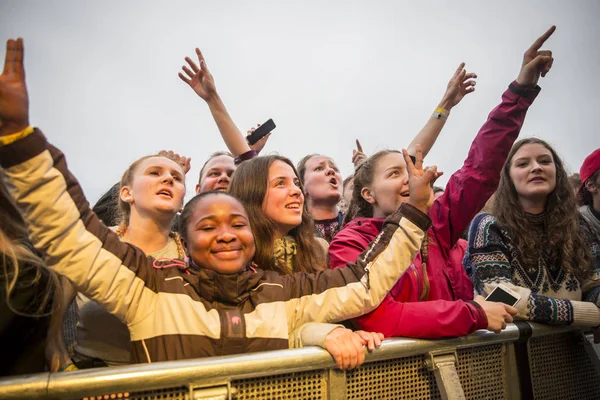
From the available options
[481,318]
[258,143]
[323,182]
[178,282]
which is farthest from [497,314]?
[258,143]

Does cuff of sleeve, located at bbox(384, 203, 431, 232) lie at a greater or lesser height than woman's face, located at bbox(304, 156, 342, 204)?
lesser

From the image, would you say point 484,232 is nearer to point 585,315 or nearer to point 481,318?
point 585,315

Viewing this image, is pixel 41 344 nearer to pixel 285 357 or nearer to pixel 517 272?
pixel 285 357

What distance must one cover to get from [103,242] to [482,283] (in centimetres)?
176

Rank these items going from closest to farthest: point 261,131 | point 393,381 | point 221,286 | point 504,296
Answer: point 393,381 → point 221,286 → point 504,296 → point 261,131

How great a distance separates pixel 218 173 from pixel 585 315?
7.53ft

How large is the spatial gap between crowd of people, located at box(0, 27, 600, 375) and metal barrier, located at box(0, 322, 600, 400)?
0.07m

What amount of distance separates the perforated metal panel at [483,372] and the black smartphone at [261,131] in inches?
96.6

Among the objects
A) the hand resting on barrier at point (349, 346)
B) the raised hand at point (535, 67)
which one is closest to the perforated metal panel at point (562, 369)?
the hand resting on barrier at point (349, 346)

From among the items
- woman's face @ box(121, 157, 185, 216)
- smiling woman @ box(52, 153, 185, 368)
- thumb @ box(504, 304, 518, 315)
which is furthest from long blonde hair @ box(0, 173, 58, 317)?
thumb @ box(504, 304, 518, 315)

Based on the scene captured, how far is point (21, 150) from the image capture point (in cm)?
120

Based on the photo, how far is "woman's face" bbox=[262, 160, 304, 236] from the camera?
2270 millimetres

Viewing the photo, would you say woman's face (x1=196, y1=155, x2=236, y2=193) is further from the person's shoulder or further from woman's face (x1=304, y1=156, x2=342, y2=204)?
the person's shoulder

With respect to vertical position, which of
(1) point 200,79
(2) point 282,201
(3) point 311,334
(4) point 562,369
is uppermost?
(1) point 200,79
